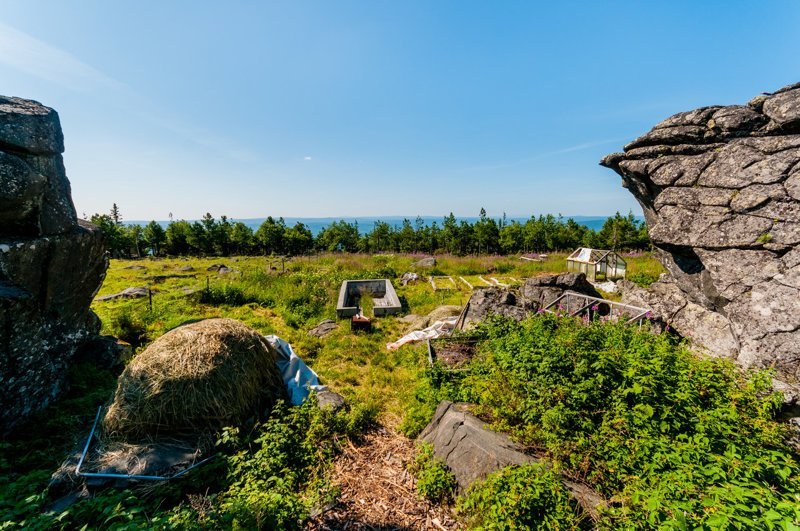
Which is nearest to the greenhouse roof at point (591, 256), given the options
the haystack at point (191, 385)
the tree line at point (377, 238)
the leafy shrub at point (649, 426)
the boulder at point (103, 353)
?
the tree line at point (377, 238)

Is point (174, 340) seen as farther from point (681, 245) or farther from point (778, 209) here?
point (778, 209)

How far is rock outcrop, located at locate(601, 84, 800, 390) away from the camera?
6.98m

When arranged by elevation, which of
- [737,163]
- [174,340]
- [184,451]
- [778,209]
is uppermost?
[737,163]

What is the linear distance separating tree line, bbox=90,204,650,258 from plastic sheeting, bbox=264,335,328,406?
32.0 meters

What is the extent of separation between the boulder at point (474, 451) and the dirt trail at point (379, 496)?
464 millimetres

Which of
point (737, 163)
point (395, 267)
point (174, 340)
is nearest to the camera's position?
point (174, 340)

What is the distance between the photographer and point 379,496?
4.00 metres

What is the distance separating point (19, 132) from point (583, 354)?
10.5 metres

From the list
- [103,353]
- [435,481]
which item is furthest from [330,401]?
[103,353]

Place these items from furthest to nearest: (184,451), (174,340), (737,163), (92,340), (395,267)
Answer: (395,267) → (737,163) → (92,340) → (174,340) → (184,451)

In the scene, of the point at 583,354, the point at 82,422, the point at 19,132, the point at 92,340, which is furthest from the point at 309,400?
the point at 19,132

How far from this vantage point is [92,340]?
6992 millimetres

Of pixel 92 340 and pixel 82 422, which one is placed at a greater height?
pixel 92 340

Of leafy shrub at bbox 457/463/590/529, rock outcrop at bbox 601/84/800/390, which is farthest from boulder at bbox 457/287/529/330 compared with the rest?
leafy shrub at bbox 457/463/590/529
